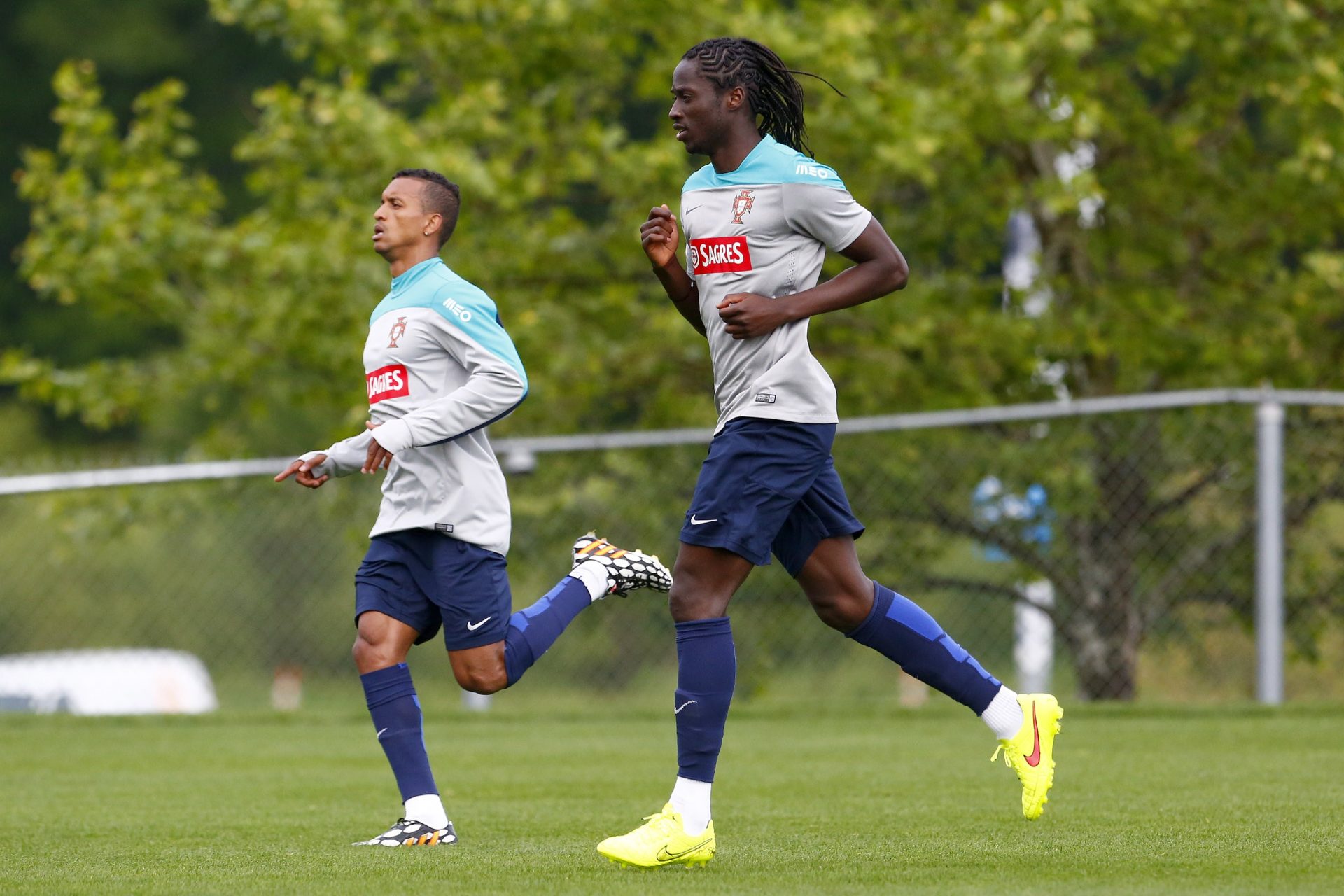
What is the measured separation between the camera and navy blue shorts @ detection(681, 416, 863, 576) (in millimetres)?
4035

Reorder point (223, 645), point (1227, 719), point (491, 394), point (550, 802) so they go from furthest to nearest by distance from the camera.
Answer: point (223, 645)
point (1227, 719)
point (550, 802)
point (491, 394)

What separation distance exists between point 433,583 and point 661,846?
998mm

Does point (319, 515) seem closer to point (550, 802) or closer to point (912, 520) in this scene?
point (912, 520)

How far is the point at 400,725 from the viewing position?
Answer: 454cm

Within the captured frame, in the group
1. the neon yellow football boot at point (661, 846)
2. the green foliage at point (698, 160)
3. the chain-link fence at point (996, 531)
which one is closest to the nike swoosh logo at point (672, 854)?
the neon yellow football boot at point (661, 846)

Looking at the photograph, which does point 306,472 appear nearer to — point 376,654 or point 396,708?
point 376,654

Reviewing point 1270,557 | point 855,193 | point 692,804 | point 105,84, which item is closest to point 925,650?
point 692,804

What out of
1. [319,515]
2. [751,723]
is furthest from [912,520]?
[319,515]

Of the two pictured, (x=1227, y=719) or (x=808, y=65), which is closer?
(x=1227, y=719)

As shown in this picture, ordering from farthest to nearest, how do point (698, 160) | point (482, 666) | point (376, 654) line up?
point (698, 160) → point (482, 666) → point (376, 654)

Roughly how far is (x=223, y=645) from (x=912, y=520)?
224 inches

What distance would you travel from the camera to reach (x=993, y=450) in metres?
9.52

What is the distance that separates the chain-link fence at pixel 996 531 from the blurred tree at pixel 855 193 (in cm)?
11

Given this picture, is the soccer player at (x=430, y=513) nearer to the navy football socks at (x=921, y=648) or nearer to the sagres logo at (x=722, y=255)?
the sagres logo at (x=722, y=255)
